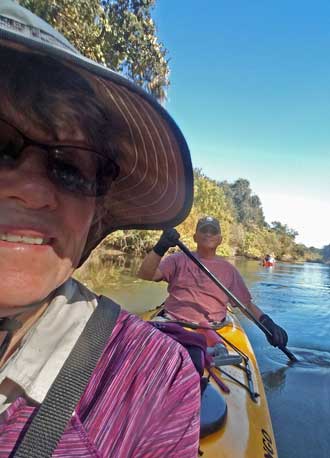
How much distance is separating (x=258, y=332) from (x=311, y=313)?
12.2 ft

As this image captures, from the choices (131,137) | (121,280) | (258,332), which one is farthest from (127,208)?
(121,280)

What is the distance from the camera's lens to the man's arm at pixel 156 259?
145 inches

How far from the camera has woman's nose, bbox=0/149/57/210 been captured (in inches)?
28.6

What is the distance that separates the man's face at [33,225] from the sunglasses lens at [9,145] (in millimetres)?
13

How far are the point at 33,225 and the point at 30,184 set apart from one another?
84mm


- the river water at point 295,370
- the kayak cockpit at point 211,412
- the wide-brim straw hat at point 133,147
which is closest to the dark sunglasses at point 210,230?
the river water at point 295,370

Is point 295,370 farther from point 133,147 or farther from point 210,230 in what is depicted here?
point 133,147

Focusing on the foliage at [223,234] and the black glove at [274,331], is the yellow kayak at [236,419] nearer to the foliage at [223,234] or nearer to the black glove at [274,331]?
the black glove at [274,331]

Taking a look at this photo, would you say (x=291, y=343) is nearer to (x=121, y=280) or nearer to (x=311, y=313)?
(x=311, y=313)

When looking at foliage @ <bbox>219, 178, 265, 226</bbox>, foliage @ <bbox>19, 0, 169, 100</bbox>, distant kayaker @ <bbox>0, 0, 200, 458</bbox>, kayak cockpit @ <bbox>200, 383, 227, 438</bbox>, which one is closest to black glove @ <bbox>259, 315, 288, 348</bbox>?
kayak cockpit @ <bbox>200, 383, 227, 438</bbox>

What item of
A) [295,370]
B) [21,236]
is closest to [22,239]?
[21,236]

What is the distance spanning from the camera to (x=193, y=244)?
16.4m

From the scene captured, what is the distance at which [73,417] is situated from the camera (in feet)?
2.12

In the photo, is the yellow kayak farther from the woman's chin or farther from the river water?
the woman's chin
